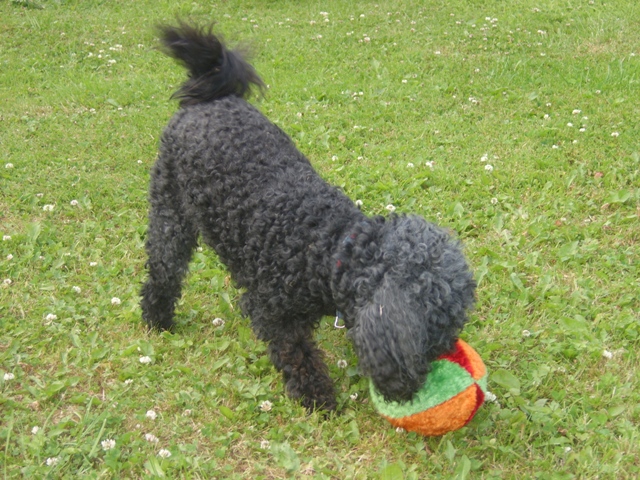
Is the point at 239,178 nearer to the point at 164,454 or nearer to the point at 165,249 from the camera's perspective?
the point at 165,249

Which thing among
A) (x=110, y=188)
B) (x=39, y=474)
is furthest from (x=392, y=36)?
(x=39, y=474)

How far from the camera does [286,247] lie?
3070 millimetres

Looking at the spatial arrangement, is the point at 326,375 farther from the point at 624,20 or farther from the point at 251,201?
the point at 624,20

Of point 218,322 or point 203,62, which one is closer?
point 203,62

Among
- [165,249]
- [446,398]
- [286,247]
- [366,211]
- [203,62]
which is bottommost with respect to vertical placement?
[366,211]

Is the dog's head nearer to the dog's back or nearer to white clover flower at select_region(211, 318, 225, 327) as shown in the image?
the dog's back

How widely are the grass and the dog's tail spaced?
0.48 metres

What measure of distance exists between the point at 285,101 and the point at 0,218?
2.98m

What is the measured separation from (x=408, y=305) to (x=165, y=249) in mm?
1747

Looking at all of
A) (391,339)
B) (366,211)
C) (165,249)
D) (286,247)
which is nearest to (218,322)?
(165,249)

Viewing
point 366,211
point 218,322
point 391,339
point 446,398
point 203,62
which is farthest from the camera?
point 366,211

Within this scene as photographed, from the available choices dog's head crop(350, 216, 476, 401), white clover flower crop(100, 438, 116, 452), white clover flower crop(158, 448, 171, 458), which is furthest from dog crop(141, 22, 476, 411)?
white clover flower crop(100, 438, 116, 452)

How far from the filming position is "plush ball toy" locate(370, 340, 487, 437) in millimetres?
2828

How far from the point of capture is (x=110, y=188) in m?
5.23
